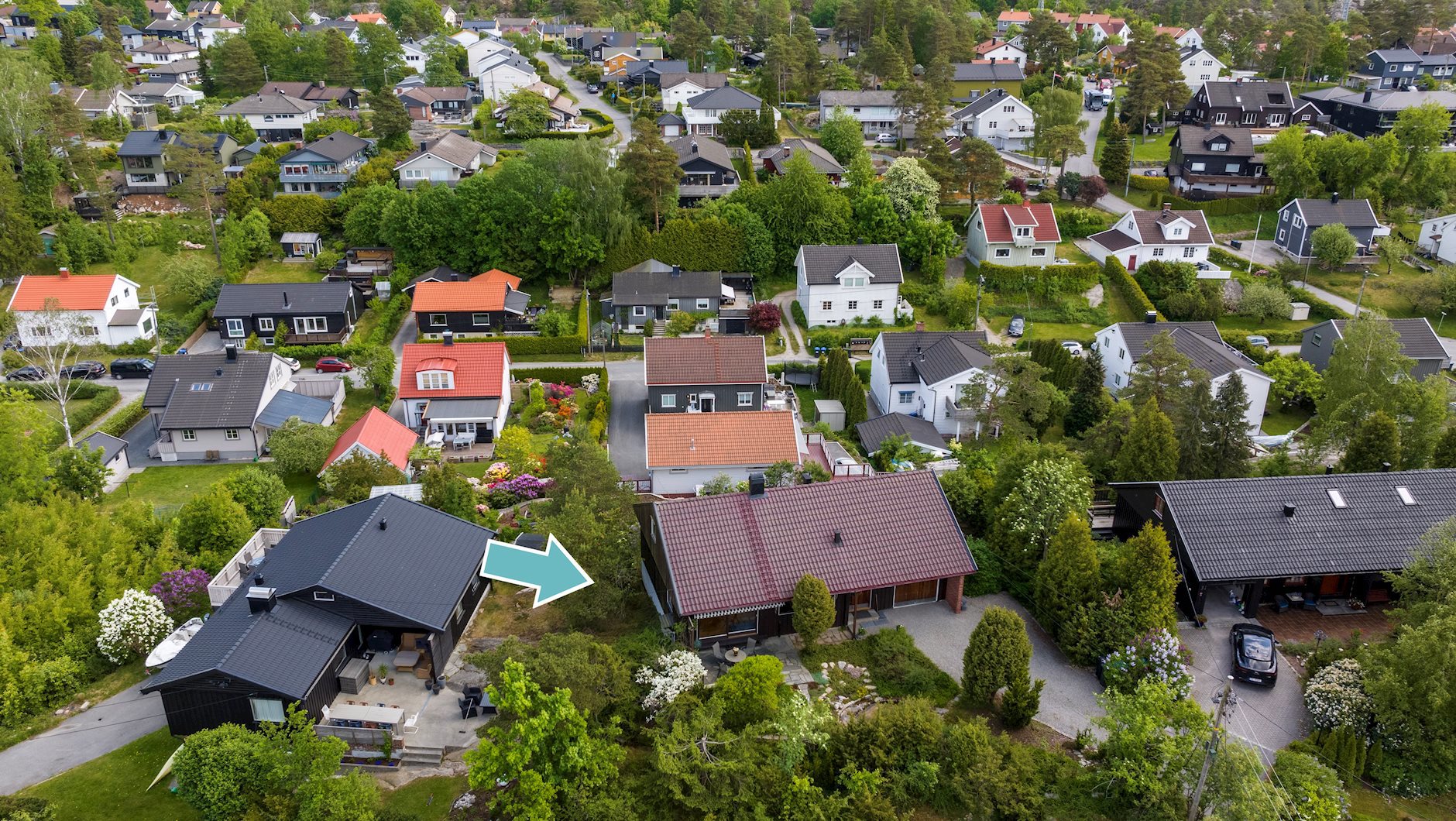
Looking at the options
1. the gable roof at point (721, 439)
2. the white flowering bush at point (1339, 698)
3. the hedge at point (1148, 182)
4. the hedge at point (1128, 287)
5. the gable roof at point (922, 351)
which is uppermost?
the white flowering bush at point (1339, 698)

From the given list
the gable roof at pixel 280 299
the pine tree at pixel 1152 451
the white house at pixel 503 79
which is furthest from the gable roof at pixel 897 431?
the white house at pixel 503 79

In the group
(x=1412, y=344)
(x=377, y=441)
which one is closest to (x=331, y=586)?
(x=377, y=441)

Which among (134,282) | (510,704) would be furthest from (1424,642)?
(134,282)

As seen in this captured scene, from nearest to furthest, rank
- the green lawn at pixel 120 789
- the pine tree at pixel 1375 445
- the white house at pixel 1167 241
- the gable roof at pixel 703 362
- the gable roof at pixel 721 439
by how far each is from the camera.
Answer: the green lawn at pixel 120 789, the pine tree at pixel 1375 445, the gable roof at pixel 721 439, the gable roof at pixel 703 362, the white house at pixel 1167 241

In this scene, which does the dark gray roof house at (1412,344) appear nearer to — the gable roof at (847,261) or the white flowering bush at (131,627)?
the gable roof at (847,261)

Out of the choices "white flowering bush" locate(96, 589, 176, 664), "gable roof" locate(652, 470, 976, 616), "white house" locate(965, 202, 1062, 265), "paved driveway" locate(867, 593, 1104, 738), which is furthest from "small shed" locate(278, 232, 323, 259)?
"paved driveway" locate(867, 593, 1104, 738)

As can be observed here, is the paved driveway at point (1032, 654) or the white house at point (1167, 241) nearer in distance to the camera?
the paved driveway at point (1032, 654)
